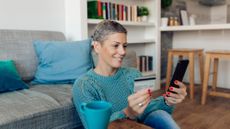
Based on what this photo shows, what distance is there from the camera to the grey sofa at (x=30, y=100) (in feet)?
3.92

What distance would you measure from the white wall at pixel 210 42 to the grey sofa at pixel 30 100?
2.35 metres

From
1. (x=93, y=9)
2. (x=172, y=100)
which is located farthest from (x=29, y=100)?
(x=93, y=9)

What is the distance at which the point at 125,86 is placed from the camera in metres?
1.05

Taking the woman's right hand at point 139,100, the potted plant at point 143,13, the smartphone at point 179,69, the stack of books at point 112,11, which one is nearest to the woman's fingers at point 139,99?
the woman's right hand at point 139,100

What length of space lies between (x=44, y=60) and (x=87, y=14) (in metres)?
0.82

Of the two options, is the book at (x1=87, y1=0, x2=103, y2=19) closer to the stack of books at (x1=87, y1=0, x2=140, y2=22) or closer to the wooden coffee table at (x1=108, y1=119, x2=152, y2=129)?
the stack of books at (x1=87, y1=0, x2=140, y2=22)

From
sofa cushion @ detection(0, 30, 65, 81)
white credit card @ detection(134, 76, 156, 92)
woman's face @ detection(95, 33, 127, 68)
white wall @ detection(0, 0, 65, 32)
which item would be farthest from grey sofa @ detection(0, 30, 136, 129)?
white credit card @ detection(134, 76, 156, 92)

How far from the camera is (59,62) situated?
6.04ft

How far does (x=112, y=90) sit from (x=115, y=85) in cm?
3

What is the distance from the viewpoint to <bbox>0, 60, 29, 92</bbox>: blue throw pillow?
60.0 inches

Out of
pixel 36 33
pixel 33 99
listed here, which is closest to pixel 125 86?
pixel 33 99

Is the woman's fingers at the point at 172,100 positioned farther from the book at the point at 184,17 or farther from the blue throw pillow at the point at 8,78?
the book at the point at 184,17

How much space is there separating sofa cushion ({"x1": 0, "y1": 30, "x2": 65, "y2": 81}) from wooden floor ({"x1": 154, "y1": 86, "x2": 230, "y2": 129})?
1.33m

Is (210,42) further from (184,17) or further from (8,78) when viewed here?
(8,78)
